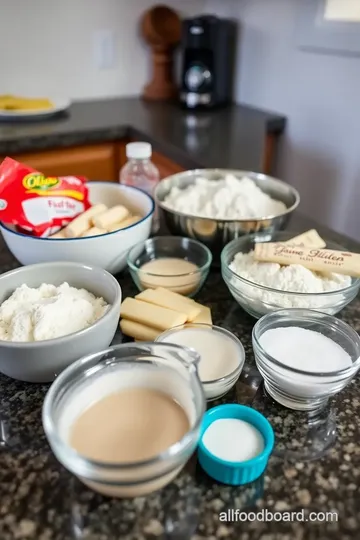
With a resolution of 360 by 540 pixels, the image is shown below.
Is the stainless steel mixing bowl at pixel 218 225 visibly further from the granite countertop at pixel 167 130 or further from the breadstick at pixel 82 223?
the granite countertop at pixel 167 130

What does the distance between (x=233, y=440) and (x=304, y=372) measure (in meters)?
0.11

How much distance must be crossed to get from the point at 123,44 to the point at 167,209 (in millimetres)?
1367

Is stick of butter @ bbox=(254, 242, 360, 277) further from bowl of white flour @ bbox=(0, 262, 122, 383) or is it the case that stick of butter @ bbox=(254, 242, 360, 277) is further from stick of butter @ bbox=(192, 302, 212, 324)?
bowl of white flour @ bbox=(0, 262, 122, 383)

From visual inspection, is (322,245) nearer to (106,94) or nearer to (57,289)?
(57,289)

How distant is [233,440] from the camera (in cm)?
59

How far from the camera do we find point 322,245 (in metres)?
0.91

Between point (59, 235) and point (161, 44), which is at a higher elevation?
point (161, 44)

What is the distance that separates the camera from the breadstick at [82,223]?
89cm

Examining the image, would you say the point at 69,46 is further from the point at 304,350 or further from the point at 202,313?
the point at 304,350

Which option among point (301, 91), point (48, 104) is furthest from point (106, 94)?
point (301, 91)

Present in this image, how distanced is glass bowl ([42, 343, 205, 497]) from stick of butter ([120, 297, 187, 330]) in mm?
116

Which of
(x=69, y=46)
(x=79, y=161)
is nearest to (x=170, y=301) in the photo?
(x=79, y=161)

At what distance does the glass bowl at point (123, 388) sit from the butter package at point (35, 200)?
36 cm

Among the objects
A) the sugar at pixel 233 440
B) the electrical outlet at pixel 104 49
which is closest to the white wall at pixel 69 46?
the electrical outlet at pixel 104 49
